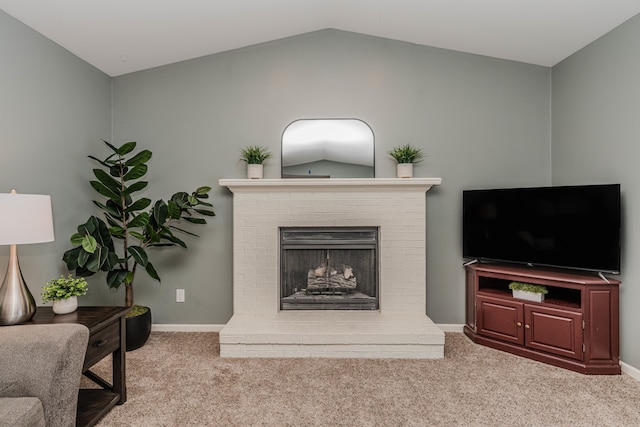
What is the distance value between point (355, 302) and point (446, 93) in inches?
80.0

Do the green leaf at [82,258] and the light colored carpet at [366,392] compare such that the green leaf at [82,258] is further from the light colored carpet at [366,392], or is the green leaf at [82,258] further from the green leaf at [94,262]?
the light colored carpet at [366,392]

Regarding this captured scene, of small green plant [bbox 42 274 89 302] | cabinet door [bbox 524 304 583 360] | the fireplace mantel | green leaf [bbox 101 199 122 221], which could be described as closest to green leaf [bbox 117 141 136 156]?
green leaf [bbox 101 199 122 221]

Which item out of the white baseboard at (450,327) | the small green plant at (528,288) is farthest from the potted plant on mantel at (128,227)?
the small green plant at (528,288)

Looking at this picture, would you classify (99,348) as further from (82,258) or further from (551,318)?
(551,318)

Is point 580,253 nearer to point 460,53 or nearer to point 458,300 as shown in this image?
point 458,300

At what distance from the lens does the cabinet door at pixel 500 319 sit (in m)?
2.78

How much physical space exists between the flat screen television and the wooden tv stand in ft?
0.38

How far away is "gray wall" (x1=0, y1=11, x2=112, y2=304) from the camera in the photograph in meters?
2.27

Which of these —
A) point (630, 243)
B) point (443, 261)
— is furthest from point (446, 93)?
point (630, 243)

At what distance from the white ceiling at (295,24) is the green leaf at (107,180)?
94 centimetres

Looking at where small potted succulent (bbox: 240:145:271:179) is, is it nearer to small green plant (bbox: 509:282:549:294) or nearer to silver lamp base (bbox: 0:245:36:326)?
silver lamp base (bbox: 0:245:36:326)

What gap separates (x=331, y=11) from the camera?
2988mm

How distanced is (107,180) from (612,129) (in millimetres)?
3753

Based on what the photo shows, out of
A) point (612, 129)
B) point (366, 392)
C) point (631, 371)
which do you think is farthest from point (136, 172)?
point (631, 371)
